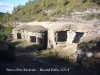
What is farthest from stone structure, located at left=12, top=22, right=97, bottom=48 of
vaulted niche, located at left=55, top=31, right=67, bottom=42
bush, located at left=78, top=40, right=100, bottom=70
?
bush, located at left=78, top=40, right=100, bottom=70

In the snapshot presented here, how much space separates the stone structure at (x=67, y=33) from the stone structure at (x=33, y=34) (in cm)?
132

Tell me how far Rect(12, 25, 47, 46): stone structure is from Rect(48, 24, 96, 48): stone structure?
1.32 meters

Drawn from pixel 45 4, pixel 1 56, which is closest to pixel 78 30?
pixel 1 56

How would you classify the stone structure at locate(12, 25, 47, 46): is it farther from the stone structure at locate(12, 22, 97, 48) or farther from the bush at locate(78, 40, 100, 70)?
the bush at locate(78, 40, 100, 70)

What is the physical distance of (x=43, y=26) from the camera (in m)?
29.1

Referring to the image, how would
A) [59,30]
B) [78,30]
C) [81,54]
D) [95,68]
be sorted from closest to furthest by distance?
[95,68]
[81,54]
[78,30]
[59,30]

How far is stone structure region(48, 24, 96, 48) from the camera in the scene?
22594mm

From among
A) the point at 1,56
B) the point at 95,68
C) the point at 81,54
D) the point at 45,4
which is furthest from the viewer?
the point at 45,4

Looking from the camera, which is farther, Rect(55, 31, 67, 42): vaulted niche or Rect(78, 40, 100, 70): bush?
Rect(55, 31, 67, 42): vaulted niche

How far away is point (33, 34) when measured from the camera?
1092 inches

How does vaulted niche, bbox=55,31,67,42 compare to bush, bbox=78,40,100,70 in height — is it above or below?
above

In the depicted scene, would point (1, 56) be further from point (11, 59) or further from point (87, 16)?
point (87, 16)

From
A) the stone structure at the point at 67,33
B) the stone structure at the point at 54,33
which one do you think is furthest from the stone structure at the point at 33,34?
the stone structure at the point at 67,33

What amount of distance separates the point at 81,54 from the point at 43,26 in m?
15.1
